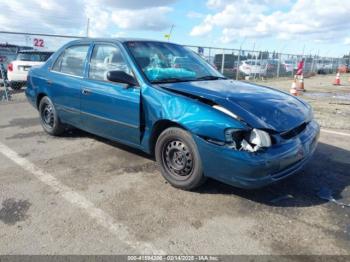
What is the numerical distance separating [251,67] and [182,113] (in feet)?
59.8

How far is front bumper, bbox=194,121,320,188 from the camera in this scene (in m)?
3.05

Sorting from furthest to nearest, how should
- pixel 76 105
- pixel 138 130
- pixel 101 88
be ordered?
pixel 76 105, pixel 101 88, pixel 138 130

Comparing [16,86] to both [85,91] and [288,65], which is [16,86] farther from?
[288,65]

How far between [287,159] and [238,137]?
0.57 m

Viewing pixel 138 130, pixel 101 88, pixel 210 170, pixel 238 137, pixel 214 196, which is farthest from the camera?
pixel 101 88

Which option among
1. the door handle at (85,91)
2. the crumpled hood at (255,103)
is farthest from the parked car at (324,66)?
the door handle at (85,91)

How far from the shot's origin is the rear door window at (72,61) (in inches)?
191

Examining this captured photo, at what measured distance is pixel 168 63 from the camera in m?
4.41

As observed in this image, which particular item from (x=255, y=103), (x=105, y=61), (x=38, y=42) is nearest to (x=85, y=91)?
(x=105, y=61)

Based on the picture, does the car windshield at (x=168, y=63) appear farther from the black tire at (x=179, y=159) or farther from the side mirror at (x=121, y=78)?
the black tire at (x=179, y=159)

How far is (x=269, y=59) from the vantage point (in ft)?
73.4

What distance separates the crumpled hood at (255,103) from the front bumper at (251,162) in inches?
9.1

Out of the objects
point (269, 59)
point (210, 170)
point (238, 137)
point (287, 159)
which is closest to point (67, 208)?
point (210, 170)

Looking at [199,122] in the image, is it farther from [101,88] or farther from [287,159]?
[101,88]
